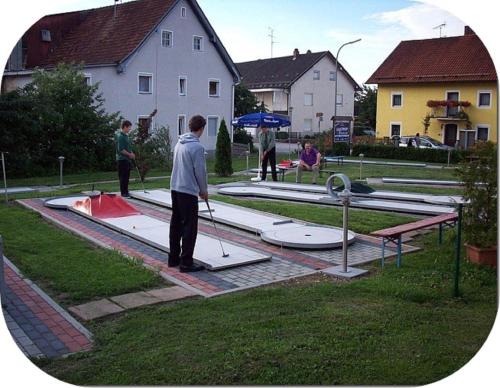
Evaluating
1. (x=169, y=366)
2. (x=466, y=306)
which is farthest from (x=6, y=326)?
(x=466, y=306)

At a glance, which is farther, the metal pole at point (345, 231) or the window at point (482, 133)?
the window at point (482, 133)

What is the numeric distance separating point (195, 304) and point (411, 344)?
75.9 inches

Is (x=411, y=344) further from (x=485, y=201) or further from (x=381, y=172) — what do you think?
(x=381, y=172)

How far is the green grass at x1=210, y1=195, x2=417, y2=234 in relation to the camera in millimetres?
9148

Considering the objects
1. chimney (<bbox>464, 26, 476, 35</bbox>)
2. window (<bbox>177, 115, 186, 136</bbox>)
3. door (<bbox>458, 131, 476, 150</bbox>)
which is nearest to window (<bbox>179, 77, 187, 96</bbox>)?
window (<bbox>177, 115, 186, 136</bbox>)

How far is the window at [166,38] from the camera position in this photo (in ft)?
37.2

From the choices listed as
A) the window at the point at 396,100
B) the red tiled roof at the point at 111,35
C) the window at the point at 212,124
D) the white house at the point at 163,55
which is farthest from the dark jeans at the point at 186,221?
the window at the point at 212,124

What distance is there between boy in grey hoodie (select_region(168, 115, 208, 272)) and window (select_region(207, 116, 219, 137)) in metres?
7.00

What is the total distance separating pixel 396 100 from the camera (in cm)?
938

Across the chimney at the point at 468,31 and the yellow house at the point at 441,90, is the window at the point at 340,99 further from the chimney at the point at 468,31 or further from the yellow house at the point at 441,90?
the chimney at the point at 468,31

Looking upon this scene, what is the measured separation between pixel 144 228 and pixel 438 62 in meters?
→ 4.79

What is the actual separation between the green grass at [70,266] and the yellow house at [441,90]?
3.80 meters

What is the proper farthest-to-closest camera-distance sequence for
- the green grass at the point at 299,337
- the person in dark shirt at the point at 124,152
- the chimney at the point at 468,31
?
the person in dark shirt at the point at 124,152 < the chimney at the point at 468,31 < the green grass at the point at 299,337

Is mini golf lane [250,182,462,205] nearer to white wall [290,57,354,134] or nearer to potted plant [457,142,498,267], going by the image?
potted plant [457,142,498,267]
